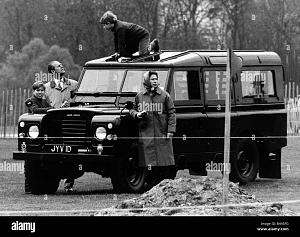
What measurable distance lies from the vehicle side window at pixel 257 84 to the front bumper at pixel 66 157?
3.87 metres

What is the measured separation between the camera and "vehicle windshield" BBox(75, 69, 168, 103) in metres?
20.1

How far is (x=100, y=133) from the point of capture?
18.8 meters

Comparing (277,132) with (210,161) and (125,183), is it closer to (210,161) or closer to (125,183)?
(210,161)

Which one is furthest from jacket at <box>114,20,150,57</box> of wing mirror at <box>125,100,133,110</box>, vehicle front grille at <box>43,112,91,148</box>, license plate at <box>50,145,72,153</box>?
license plate at <box>50,145,72,153</box>

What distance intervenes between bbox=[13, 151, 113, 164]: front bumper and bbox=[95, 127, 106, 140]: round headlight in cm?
29

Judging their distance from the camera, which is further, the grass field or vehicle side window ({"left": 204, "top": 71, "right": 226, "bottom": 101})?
vehicle side window ({"left": 204, "top": 71, "right": 226, "bottom": 101})

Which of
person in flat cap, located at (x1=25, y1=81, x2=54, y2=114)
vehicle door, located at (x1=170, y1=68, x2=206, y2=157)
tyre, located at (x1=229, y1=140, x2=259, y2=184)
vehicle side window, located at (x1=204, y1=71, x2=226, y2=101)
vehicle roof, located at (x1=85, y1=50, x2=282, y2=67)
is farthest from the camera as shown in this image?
tyre, located at (x1=229, y1=140, x2=259, y2=184)

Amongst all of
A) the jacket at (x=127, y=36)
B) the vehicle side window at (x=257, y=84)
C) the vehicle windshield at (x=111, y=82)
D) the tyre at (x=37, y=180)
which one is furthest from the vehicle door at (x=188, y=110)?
the tyre at (x=37, y=180)

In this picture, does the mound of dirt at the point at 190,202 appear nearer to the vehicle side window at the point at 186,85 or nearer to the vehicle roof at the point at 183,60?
the vehicle side window at the point at 186,85

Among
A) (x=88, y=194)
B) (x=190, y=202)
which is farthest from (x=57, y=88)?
(x=190, y=202)

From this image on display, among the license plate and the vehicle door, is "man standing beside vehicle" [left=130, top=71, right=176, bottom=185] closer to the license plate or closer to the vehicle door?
the vehicle door

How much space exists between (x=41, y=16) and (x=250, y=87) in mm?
36840
